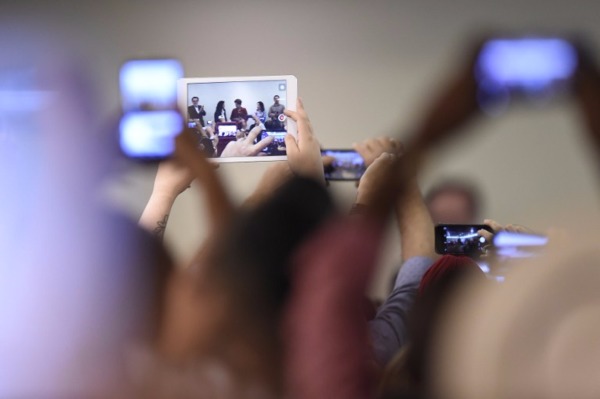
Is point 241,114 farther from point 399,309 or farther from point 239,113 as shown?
point 399,309

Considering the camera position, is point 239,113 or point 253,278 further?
point 239,113

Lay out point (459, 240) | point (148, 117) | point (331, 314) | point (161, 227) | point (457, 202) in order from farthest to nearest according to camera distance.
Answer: point (457, 202) → point (459, 240) → point (148, 117) → point (161, 227) → point (331, 314)

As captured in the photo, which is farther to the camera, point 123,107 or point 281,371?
point 123,107

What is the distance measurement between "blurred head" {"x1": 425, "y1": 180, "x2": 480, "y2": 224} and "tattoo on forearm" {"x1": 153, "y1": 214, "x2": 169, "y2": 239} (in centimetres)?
41

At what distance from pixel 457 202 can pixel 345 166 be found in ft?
1.43

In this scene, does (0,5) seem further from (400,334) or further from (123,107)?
(400,334)

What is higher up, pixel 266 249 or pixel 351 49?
pixel 351 49

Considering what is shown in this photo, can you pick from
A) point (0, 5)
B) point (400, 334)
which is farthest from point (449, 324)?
point (0, 5)

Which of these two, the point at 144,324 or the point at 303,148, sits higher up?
the point at 303,148

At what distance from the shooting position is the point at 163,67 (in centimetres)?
100

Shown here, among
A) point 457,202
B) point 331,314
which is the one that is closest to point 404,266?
point 331,314

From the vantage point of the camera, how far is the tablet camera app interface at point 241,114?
2.80 feet

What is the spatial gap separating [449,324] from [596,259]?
0.17m

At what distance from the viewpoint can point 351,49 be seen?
4.93ft
